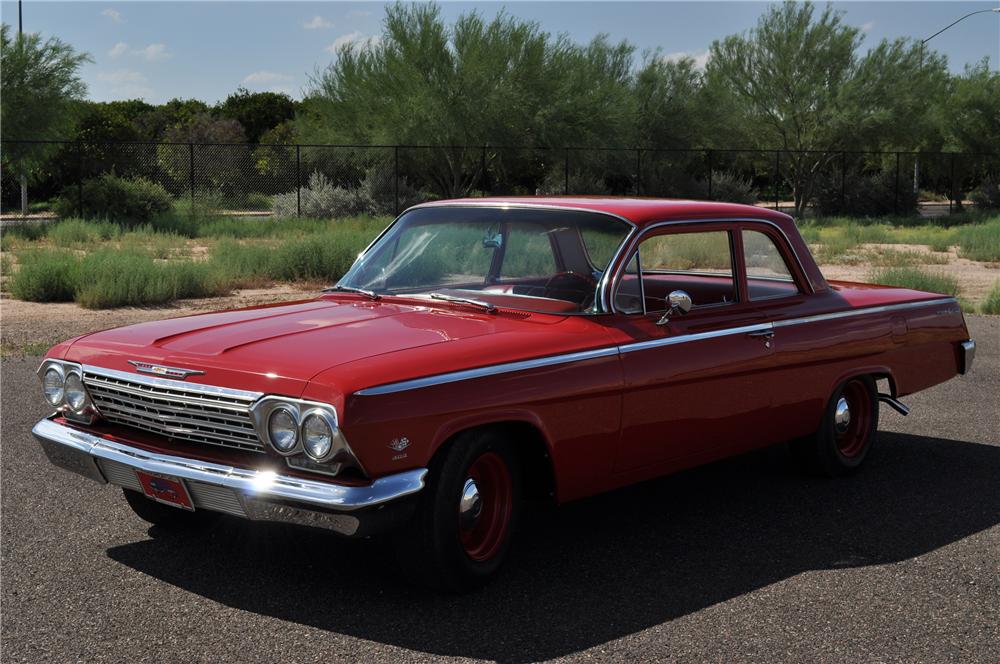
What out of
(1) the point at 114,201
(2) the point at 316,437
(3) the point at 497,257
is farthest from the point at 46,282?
(1) the point at 114,201

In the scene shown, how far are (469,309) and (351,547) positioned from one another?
1.14 meters

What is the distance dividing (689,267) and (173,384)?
3.34m

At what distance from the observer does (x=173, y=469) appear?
4.28 meters

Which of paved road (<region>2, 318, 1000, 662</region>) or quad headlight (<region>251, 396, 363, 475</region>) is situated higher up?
quad headlight (<region>251, 396, 363, 475</region>)

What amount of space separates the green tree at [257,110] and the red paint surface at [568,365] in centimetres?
7775

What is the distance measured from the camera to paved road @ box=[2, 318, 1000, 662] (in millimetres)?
4055

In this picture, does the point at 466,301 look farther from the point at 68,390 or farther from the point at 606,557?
the point at 68,390

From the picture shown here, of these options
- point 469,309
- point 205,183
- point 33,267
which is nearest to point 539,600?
point 469,309

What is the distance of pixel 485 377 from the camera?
4395 mm

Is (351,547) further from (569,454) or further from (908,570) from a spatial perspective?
(908,570)

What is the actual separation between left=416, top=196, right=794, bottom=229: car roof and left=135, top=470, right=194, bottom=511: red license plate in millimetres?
1990

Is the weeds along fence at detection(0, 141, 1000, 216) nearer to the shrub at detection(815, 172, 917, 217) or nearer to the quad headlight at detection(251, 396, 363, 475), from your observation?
the shrub at detection(815, 172, 917, 217)

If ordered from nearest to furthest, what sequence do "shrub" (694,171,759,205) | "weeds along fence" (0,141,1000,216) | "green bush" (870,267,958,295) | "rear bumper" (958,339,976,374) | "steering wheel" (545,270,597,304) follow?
"steering wheel" (545,270,597,304) < "rear bumper" (958,339,976,374) < "green bush" (870,267,958,295) < "weeds along fence" (0,141,1000,216) < "shrub" (694,171,759,205)

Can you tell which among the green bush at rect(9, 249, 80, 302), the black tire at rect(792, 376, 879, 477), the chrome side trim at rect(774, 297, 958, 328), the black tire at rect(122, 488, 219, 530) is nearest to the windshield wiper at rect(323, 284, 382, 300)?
the black tire at rect(122, 488, 219, 530)
